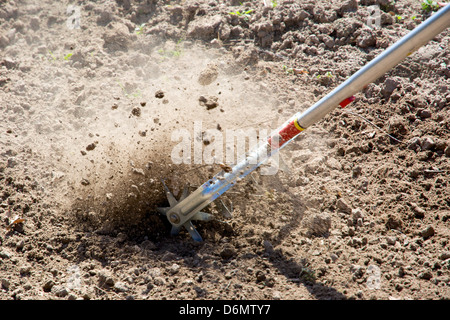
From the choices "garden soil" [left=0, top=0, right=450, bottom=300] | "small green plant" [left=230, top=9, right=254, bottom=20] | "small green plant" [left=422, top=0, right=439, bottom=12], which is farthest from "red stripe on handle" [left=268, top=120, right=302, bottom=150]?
"small green plant" [left=422, top=0, right=439, bottom=12]

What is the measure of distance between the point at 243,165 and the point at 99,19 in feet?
9.61

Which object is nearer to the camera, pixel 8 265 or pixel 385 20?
pixel 8 265

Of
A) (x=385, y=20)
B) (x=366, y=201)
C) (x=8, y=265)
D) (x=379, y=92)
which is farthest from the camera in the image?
(x=385, y=20)

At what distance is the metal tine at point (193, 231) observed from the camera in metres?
2.99

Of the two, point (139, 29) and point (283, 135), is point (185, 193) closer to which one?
point (283, 135)

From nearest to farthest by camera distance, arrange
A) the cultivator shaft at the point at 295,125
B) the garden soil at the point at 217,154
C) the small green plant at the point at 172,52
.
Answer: the cultivator shaft at the point at 295,125
the garden soil at the point at 217,154
the small green plant at the point at 172,52

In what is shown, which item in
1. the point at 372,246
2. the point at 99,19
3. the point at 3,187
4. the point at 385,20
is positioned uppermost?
the point at 99,19

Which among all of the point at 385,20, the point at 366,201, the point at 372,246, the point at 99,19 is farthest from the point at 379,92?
the point at 99,19

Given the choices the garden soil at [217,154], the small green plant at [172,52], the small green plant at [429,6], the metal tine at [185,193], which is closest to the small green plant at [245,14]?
the garden soil at [217,154]

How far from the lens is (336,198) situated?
10.2 ft

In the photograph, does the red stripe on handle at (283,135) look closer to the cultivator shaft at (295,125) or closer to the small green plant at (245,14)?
the cultivator shaft at (295,125)

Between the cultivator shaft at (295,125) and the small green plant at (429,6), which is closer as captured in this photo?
the cultivator shaft at (295,125)

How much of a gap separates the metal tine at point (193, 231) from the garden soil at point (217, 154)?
5 centimetres

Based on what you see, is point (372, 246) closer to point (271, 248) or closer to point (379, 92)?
point (271, 248)
